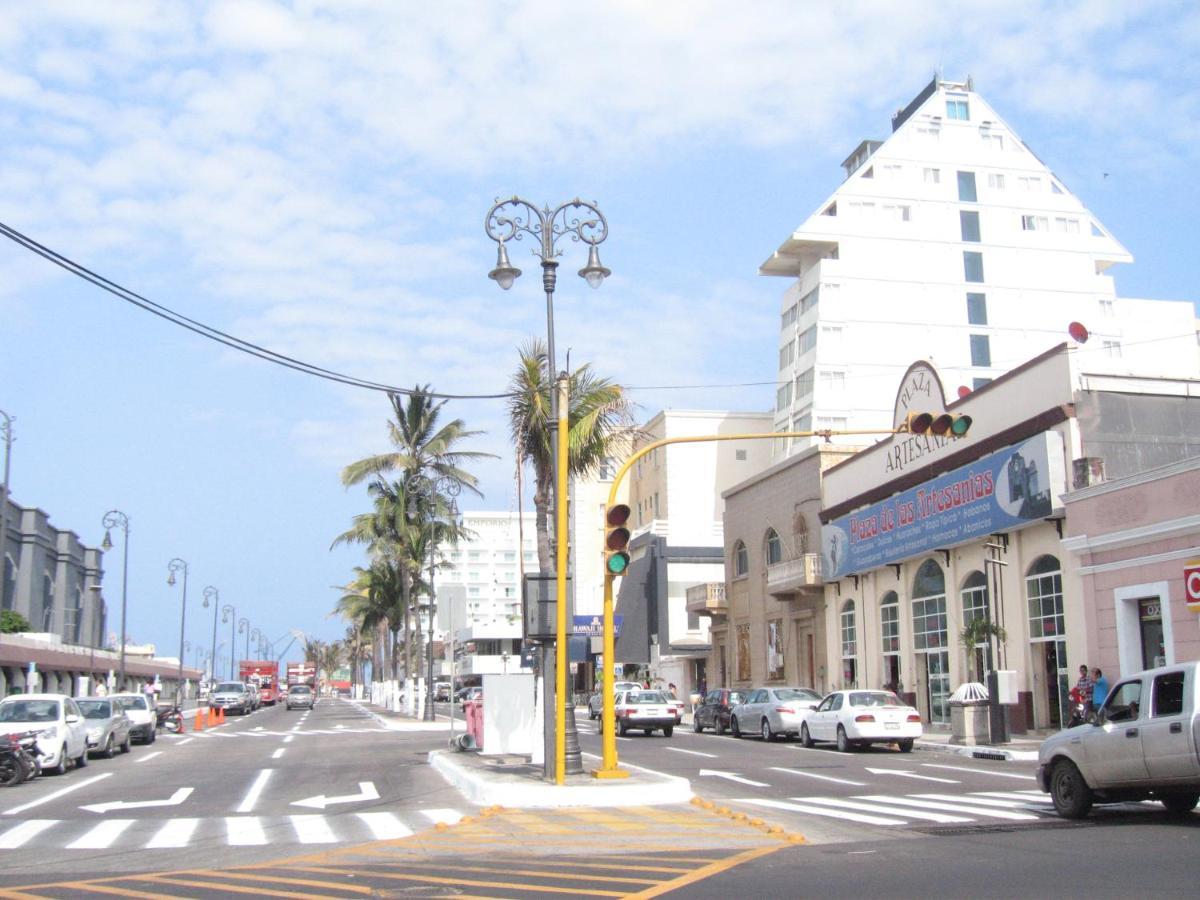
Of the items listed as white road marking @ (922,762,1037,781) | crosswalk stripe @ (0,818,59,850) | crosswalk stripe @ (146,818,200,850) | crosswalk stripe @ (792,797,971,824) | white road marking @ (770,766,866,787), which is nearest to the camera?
crosswalk stripe @ (146,818,200,850)

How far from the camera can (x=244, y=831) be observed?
1469 cm

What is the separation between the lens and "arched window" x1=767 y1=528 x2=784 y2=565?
4972 centimetres

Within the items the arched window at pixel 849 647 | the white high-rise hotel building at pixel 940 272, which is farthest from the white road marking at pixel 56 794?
the white high-rise hotel building at pixel 940 272

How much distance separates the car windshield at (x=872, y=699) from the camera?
28688mm

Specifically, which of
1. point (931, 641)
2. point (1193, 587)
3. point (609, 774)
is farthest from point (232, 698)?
point (1193, 587)

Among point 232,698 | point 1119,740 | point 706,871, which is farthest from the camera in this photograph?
point 232,698

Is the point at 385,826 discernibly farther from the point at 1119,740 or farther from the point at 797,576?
the point at 797,576

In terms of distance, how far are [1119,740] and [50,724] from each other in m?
20.3

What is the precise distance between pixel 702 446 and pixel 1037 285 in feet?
71.8

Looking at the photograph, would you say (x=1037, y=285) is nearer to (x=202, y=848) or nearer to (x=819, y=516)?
(x=819, y=516)

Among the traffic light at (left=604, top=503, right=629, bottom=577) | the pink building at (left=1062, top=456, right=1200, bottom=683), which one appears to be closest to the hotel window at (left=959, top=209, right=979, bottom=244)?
the pink building at (left=1062, top=456, right=1200, bottom=683)

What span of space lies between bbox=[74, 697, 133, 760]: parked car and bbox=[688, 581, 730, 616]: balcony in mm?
28843

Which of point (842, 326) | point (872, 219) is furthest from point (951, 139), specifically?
point (842, 326)

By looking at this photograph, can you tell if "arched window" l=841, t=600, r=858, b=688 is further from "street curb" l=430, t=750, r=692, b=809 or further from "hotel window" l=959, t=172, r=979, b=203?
"hotel window" l=959, t=172, r=979, b=203
